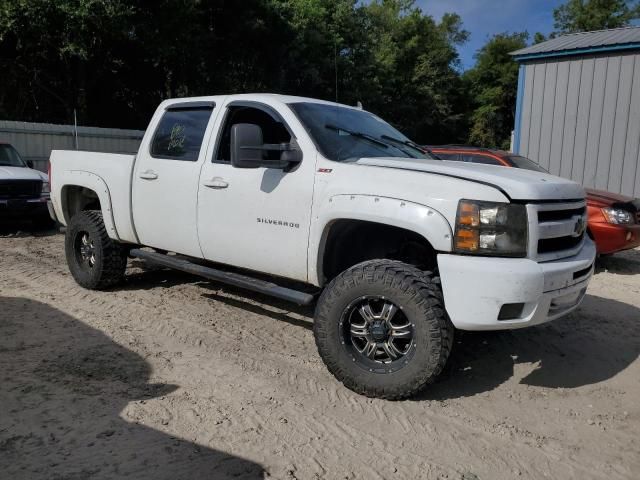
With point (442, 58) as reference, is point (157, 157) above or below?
below

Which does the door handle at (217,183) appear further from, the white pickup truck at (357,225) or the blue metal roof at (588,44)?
the blue metal roof at (588,44)

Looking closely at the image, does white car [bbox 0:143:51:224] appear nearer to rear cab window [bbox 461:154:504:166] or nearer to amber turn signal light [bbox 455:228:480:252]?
rear cab window [bbox 461:154:504:166]

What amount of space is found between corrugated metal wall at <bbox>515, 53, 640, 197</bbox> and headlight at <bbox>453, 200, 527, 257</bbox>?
970 cm

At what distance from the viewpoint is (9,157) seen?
10734 millimetres

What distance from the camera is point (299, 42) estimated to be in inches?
947

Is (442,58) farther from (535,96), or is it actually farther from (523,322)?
(523,322)

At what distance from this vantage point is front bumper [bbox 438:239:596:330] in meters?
3.27

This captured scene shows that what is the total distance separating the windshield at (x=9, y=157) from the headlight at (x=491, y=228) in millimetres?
9807

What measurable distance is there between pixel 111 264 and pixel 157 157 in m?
1.36

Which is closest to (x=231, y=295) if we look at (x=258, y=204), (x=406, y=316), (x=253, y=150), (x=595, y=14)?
(x=258, y=204)

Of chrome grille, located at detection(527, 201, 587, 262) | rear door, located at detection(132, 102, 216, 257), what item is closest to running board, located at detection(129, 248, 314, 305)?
rear door, located at detection(132, 102, 216, 257)

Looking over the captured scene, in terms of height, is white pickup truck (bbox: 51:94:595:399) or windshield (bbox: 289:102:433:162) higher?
windshield (bbox: 289:102:433:162)

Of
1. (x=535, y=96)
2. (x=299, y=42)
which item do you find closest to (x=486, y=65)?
(x=299, y=42)

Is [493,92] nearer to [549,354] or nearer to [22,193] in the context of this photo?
[22,193]
